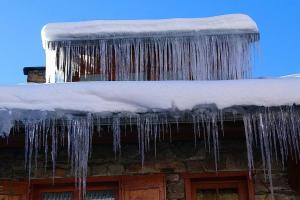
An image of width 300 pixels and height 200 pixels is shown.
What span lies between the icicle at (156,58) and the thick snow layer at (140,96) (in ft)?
9.18

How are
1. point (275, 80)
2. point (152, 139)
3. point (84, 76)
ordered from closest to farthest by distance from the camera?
point (275, 80) < point (152, 139) < point (84, 76)

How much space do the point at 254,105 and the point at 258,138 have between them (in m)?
0.71

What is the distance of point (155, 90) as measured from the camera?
191 inches

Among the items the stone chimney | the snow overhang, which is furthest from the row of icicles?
the stone chimney

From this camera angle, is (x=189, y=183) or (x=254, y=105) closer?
(x=254, y=105)

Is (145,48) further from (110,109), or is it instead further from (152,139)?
(110,109)

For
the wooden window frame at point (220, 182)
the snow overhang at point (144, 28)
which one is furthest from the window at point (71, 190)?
the snow overhang at point (144, 28)

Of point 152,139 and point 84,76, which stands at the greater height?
point 84,76

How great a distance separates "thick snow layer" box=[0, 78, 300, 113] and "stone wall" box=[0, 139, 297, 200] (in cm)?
99

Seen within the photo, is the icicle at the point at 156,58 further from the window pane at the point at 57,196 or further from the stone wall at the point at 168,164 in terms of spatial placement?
the window pane at the point at 57,196

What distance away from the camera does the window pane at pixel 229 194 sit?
561 cm

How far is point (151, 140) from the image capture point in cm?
555

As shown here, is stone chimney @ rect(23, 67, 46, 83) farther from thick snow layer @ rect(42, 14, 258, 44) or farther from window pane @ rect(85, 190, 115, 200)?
window pane @ rect(85, 190, 115, 200)

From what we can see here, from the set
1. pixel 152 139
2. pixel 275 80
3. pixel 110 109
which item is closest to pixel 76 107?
pixel 110 109
